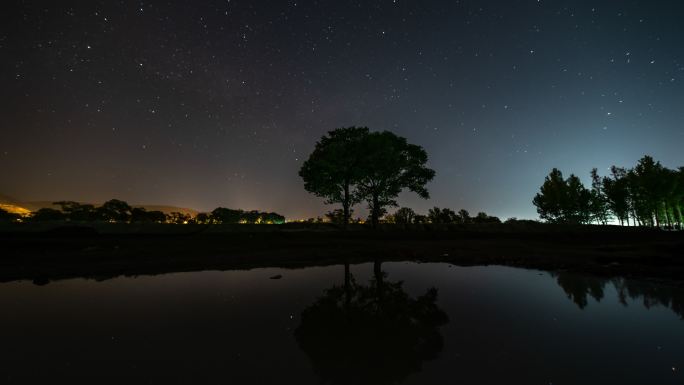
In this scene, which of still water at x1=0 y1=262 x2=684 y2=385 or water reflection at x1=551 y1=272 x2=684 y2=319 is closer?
still water at x1=0 y1=262 x2=684 y2=385

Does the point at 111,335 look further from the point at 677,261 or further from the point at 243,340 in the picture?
the point at 677,261

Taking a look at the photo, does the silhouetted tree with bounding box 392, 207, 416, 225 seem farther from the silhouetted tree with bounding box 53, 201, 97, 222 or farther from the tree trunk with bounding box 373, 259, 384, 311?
the silhouetted tree with bounding box 53, 201, 97, 222

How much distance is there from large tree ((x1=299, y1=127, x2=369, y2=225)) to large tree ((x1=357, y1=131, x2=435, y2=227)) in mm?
917

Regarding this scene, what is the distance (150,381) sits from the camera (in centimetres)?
358

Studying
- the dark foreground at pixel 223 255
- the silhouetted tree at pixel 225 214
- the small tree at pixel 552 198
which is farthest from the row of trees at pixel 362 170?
the silhouetted tree at pixel 225 214

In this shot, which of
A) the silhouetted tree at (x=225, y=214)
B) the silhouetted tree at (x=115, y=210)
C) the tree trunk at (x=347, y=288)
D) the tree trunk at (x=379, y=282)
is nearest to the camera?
the tree trunk at (x=347, y=288)

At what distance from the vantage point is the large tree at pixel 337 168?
101 feet

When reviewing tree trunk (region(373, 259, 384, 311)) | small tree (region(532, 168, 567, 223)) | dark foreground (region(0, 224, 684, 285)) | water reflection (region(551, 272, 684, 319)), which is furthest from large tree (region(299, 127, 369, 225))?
small tree (region(532, 168, 567, 223))

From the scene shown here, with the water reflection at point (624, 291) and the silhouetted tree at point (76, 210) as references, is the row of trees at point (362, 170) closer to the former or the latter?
the water reflection at point (624, 291)

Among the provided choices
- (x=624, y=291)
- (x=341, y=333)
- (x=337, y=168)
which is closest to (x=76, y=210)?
(x=337, y=168)

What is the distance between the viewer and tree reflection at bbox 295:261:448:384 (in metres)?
3.85

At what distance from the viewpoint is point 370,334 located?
5.18 meters

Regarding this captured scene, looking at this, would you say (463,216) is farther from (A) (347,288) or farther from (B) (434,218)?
(A) (347,288)

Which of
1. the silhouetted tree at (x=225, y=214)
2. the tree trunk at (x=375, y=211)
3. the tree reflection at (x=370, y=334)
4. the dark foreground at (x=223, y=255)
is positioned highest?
the silhouetted tree at (x=225, y=214)
